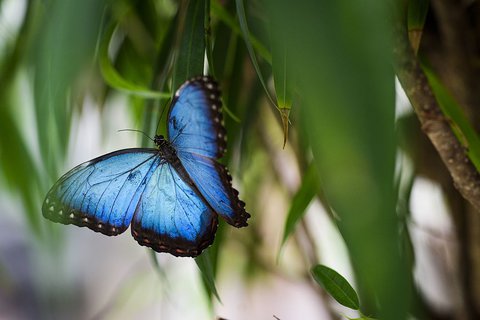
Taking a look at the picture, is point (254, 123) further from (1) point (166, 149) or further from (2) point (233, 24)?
(1) point (166, 149)

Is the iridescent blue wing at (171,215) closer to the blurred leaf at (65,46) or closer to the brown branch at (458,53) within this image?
the blurred leaf at (65,46)

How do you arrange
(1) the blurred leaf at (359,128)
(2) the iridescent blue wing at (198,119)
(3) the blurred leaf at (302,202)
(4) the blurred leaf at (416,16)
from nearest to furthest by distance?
(1) the blurred leaf at (359,128)
(2) the iridescent blue wing at (198,119)
(4) the blurred leaf at (416,16)
(3) the blurred leaf at (302,202)

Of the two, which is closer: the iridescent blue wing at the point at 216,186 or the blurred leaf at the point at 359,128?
the blurred leaf at the point at 359,128

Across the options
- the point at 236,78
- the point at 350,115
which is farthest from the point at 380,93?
the point at 236,78

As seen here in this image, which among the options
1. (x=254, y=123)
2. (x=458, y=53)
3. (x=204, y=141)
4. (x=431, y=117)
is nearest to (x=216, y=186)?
(x=204, y=141)

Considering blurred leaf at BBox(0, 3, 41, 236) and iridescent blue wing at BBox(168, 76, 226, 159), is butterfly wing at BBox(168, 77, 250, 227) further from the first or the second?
blurred leaf at BBox(0, 3, 41, 236)

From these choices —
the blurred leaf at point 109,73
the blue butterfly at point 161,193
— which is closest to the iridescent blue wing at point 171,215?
the blue butterfly at point 161,193
